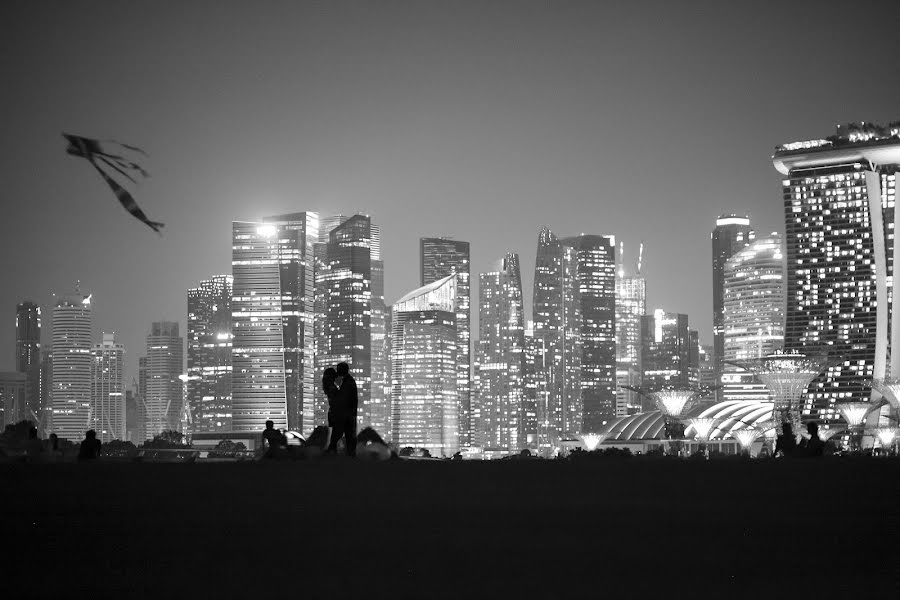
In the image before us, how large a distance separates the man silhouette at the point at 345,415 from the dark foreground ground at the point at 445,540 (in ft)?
21.7

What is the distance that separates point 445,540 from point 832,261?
17398cm

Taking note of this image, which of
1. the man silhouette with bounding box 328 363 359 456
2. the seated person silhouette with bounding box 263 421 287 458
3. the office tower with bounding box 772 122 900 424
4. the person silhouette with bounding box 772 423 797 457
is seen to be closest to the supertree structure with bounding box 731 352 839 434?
the office tower with bounding box 772 122 900 424

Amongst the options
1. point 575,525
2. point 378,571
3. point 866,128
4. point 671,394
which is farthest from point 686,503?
point 866,128

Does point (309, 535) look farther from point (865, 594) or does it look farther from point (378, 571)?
point (865, 594)

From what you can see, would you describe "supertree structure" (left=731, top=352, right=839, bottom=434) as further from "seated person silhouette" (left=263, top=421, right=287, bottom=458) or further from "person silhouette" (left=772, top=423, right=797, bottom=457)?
"seated person silhouette" (left=263, top=421, right=287, bottom=458)

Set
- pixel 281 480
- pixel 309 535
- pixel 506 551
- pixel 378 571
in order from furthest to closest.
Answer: pixel 281 480 < pixel 309 535 < pixel 506 551 < pixel 378 571

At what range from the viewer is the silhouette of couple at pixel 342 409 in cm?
1738

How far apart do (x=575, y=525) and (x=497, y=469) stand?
7.94m

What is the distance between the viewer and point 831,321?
17312 centimetres

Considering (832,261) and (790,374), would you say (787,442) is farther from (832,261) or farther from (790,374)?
(832,261)

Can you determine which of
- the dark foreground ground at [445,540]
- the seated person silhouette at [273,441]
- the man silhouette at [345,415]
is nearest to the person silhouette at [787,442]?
the man silhouette at [345,415]

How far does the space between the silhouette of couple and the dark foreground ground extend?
6.62 m

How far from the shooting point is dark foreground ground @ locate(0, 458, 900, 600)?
4824mm

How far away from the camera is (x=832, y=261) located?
17238cm
